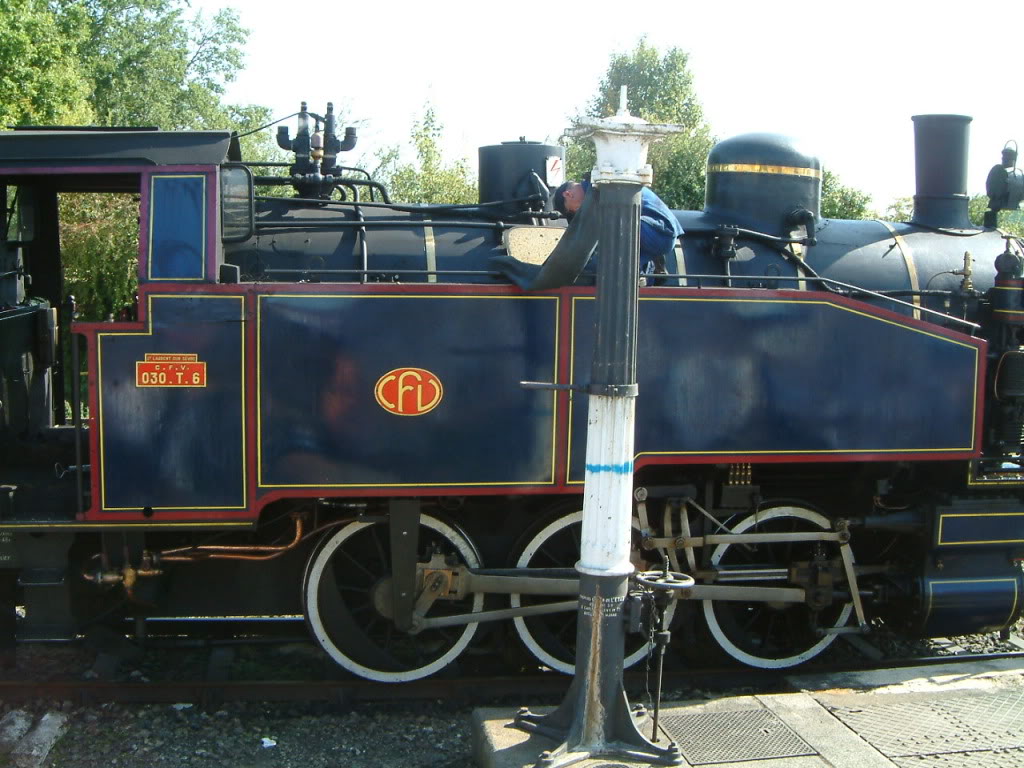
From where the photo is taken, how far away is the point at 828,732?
4.32 metres

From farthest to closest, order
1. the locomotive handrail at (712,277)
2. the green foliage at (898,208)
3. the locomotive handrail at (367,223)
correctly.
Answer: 1. the green foliage at (898,208)
2. the locomotive handrail at (367,223)
3. the locomotive handrail at (712,277)

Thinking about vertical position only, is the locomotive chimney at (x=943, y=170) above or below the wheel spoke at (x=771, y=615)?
above

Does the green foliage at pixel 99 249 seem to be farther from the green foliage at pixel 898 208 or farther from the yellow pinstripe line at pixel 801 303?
the green foliage at pixel 898 208

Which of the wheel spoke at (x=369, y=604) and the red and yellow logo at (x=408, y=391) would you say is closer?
the red and yellow logo at (x=408, y=391)

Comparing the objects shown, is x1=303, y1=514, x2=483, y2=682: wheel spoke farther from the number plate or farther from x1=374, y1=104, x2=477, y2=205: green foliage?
x1=374, y1=104, x2=477, y2=205: green foliage

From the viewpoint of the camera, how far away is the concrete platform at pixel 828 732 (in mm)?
4035

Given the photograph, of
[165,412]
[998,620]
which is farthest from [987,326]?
[165,412]

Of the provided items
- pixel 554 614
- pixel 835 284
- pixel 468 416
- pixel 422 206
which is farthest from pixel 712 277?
pixel 554 614

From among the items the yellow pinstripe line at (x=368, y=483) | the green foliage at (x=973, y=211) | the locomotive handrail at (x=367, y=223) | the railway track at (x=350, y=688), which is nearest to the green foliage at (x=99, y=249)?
the locomotive handrail at (x=367, y=223)

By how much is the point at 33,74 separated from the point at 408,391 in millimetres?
17922

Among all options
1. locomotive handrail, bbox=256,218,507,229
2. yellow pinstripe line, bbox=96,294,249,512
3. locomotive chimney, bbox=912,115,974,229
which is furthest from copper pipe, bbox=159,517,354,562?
locomotive chimney, bbox=912,115,974,229

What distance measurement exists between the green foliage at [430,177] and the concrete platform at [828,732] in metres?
15.4

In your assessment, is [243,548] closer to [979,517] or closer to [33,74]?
[979,517]

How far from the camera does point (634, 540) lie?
5.40m
